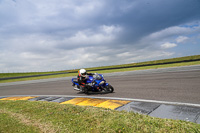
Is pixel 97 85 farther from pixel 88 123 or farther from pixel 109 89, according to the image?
pixel 88 123

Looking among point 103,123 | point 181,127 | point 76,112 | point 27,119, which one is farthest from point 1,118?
point 181,127

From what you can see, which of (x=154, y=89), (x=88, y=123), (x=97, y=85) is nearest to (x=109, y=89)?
(x=97, y=85)

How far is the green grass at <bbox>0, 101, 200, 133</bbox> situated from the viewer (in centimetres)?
300

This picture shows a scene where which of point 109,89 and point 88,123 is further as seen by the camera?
point 109,89

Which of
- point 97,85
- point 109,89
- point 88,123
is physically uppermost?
point 97,85

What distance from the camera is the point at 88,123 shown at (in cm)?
348

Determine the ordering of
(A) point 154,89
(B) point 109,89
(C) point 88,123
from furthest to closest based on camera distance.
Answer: (B) point 109,89 → (A) point 154,89 → (C) point 88,123

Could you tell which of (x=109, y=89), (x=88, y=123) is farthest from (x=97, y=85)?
(x=88, y=123)

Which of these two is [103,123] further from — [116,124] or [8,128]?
[8,128]

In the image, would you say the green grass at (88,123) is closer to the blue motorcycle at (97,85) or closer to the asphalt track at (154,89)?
the asphalt track at (154,89)

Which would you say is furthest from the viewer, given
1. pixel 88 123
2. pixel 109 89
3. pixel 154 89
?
pixel 109 89

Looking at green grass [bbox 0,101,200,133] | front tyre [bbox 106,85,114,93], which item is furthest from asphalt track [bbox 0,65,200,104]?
green grass [bbox 0,101,200,133]

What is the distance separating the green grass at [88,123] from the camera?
300 cm

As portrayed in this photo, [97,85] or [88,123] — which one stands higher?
[97,85]
